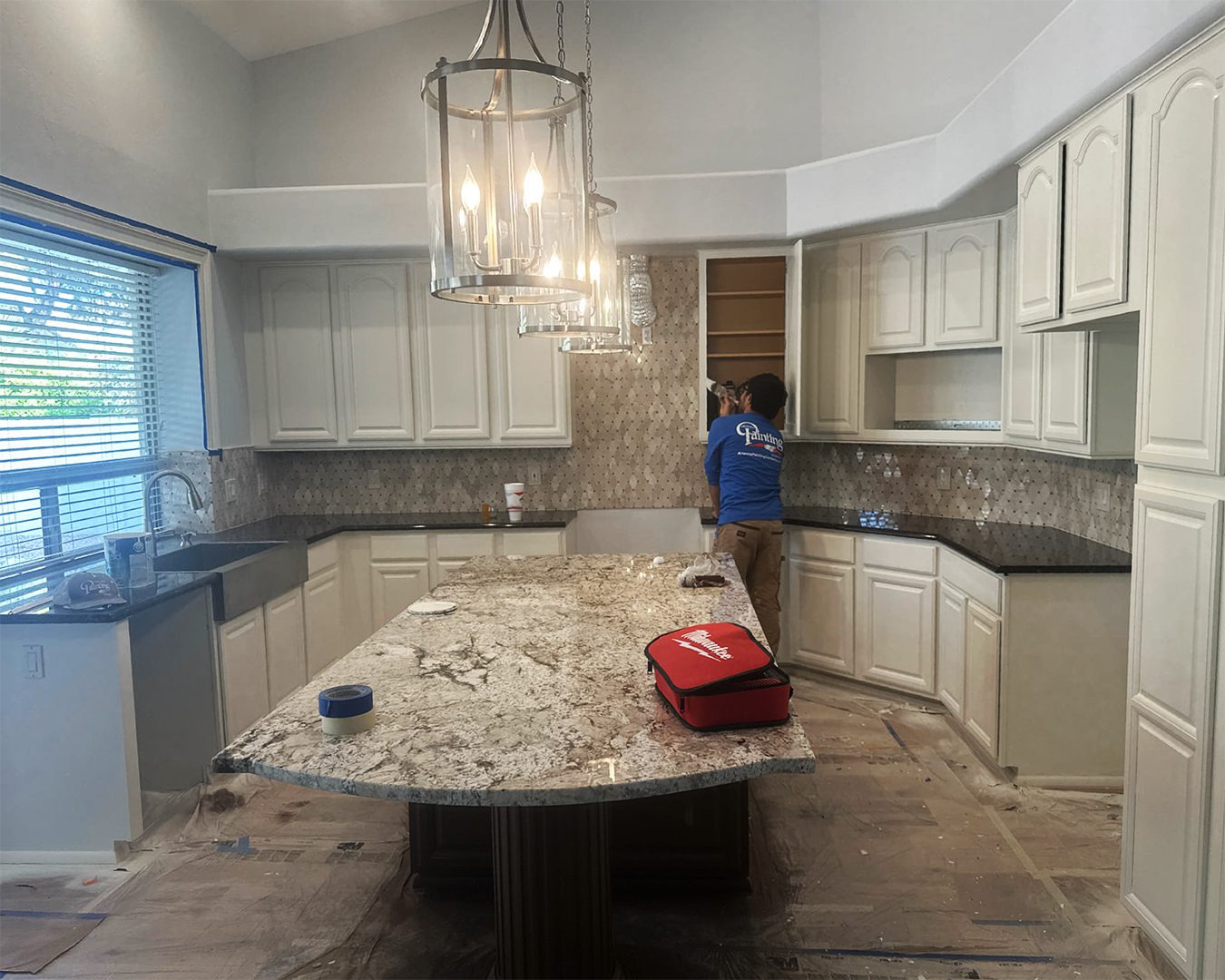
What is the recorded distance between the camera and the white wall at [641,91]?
4.81m

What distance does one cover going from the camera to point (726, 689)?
169cm

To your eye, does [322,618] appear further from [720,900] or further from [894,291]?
[894,291]

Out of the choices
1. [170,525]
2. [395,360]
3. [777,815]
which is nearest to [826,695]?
[777,815]

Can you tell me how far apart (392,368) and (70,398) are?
5.52 feet

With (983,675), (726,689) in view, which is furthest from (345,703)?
(983,675)

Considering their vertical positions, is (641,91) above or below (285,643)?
above

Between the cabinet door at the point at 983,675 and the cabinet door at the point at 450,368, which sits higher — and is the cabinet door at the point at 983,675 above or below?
below

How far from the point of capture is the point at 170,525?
423cm

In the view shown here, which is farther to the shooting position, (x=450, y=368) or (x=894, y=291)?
(x=450, y=368)

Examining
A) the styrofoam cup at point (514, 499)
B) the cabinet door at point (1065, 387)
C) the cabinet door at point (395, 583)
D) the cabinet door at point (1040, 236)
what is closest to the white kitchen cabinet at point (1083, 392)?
the cabinet door at point (1065, 387)

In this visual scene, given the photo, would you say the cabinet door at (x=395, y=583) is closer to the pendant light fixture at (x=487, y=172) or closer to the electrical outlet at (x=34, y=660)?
the electrical outlet at (x=34, y=660)

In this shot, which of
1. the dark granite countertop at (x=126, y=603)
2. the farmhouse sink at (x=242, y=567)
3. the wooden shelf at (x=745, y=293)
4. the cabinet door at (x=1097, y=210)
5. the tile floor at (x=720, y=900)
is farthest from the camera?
the wooden shelf at (x=745, y=293)

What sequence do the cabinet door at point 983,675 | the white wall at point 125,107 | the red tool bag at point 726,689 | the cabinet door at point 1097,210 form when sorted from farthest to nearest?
the cabinet door at point 983,675 → the white wall at point 125,107 → the cabinet door at point 1097,210 → the red tool bag at point 726,689

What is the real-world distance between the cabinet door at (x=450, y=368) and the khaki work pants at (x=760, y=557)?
154cm
